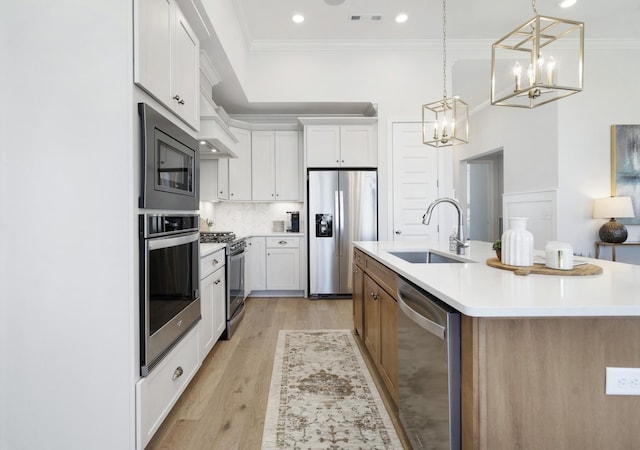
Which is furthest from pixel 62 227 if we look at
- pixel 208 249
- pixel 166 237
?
pixel 208 249

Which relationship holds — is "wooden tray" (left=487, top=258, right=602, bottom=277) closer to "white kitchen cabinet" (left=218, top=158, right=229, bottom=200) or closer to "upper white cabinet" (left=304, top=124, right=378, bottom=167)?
"upper white cabinet" (left=304, top=124, right=378, bottom=167)

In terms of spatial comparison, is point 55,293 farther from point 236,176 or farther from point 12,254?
point 236,176

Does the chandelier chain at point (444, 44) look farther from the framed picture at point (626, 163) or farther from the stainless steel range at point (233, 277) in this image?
the stainless steel range at point (233, 277)

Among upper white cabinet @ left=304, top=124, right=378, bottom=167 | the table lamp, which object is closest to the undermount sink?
upper white cabinet @ left=304, top=124, right=378, bottom=167

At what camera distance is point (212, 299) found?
266cm

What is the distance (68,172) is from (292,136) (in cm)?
373

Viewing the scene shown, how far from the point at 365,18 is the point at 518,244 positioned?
3.32 metres

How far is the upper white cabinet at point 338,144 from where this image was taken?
4.58 metres

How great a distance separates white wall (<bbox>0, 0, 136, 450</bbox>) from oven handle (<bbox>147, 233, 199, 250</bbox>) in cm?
18

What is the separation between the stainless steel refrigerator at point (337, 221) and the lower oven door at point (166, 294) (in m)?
2.47

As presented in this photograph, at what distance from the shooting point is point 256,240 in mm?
4703

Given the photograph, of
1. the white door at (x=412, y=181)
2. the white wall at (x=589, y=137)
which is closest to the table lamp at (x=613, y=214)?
the white wall at (x=589, y=137)

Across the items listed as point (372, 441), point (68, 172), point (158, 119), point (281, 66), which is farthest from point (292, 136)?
point (372, 441)

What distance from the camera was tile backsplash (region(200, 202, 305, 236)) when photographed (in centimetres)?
516
